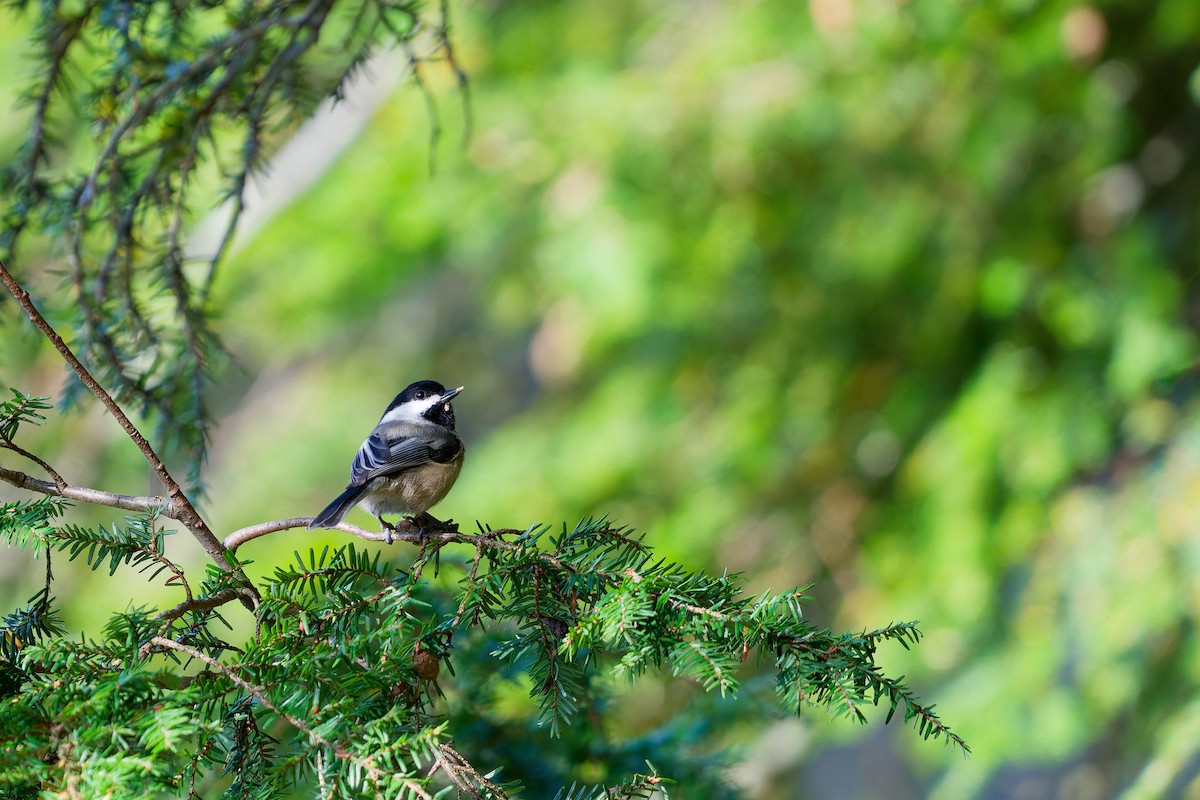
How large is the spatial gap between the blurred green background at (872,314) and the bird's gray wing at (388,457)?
11.5 inches

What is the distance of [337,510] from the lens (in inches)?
61.0

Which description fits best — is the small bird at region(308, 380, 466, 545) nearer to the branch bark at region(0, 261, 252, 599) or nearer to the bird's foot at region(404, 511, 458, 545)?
the bird's foot at region(404, 511, 458, 545)

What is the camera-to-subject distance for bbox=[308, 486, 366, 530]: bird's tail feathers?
4.29 feet

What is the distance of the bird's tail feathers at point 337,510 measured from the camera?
1.31 metres

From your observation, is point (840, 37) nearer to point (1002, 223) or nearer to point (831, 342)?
point (1002, 223)

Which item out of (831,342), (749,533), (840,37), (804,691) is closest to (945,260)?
(831,342)

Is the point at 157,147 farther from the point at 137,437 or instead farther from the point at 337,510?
the point at 137,437

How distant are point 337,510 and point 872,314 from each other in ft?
5.52

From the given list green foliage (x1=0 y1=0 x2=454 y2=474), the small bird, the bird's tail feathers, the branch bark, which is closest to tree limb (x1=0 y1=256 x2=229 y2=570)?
the branch bark

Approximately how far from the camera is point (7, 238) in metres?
1.61

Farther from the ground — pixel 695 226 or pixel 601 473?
pixel 695 226

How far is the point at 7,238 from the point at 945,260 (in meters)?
2.05

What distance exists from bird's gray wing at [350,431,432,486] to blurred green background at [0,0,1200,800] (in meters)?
0.29

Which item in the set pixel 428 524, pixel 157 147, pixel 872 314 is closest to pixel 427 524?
pixel 428 524
